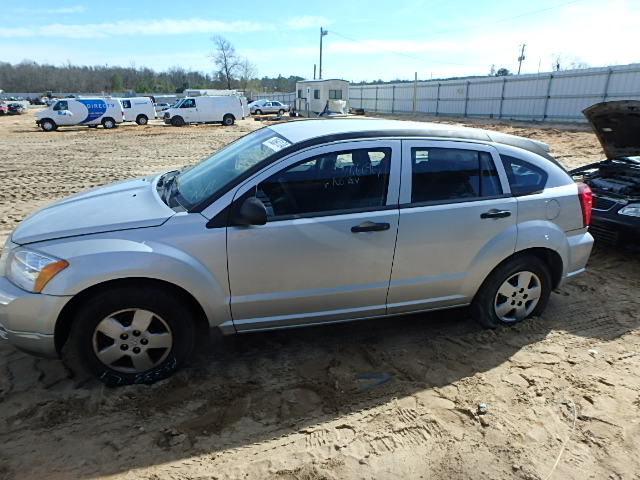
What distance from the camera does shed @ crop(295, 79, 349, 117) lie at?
3716 centimetres

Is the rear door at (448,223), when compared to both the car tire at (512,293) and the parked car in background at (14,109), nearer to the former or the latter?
the car tire at (512,293)

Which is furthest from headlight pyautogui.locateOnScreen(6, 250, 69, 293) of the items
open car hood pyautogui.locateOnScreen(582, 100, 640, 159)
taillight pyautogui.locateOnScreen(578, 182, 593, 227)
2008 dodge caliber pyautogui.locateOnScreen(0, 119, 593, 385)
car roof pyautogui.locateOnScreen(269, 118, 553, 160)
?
open car hood pyautogui.locateOnScreen(582, 100, 640, 159)

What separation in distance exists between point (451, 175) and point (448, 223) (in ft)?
1.31

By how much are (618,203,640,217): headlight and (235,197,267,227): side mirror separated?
14.7ft

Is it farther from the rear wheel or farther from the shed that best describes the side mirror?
the shed

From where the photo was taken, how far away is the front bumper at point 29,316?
261cm

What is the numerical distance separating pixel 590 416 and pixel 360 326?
1.74 metres

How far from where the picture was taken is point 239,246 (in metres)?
2.82

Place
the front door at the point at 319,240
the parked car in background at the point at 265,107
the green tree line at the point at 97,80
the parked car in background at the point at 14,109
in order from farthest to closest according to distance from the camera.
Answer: the green tree line at the point at 97,80
the parked car in background at the point at 14,109
the parked car in background at the point at 265,107
the front door at the point at 319,240

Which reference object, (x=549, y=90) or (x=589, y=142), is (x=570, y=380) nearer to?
(x=589, y=142)

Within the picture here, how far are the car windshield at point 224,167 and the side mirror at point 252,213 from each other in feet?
0.90

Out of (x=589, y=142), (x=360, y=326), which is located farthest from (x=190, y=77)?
(x=360, y=326)

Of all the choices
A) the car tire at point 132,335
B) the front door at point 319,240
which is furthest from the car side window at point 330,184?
the car tire at point 132,335

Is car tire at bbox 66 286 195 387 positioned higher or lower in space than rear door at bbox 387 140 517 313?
lower
